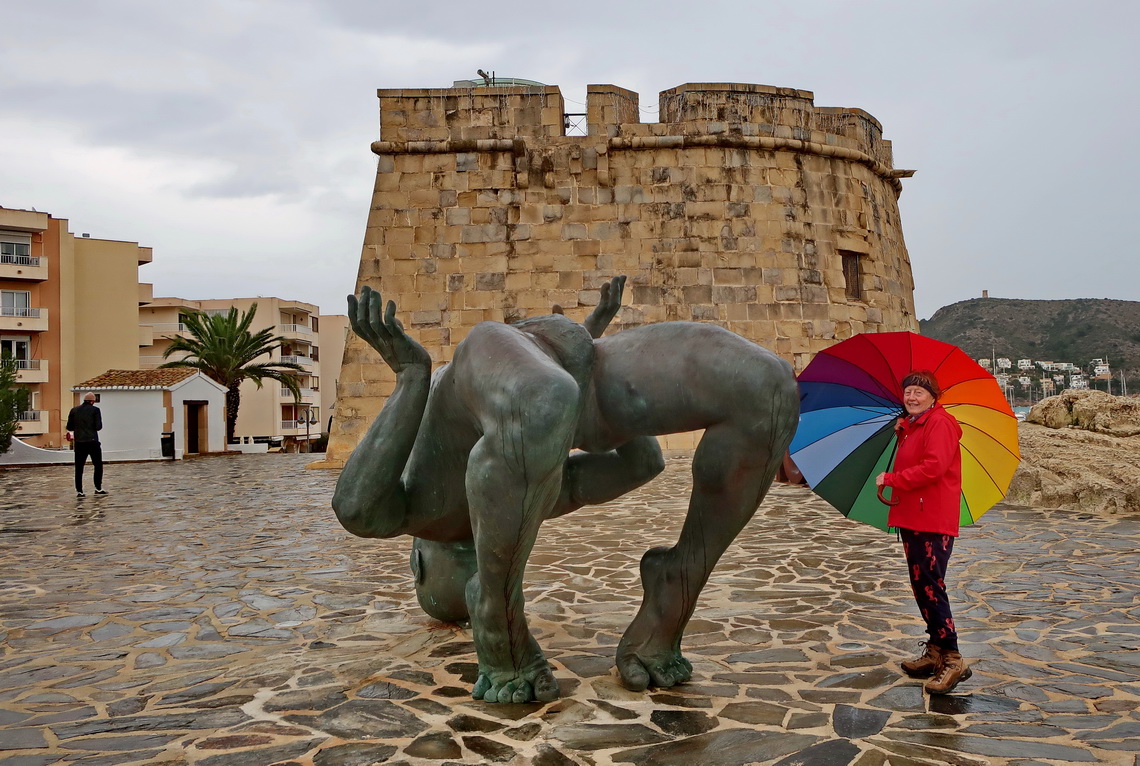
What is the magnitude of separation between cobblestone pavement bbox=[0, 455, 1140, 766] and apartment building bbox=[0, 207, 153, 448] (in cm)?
3093

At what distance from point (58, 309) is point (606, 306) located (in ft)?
120

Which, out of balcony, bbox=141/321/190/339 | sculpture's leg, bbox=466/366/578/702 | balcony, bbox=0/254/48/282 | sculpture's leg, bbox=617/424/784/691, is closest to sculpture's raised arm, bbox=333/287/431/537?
sculpture's leg, bbox=466/366/578/702

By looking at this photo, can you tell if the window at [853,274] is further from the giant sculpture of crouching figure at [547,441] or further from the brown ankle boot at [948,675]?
the giant sculpture of crouching figure at [547,441]

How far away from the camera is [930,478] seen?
2.75 metres

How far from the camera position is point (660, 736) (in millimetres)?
2297

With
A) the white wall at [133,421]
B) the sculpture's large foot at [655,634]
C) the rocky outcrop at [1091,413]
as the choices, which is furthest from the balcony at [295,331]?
the sculpture's large foot at [655,634]

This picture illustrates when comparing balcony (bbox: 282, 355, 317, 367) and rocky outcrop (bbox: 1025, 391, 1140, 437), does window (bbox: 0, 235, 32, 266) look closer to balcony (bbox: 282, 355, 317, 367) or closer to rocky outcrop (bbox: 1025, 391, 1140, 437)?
balcony (bbox: 282, 355, 317, 367)

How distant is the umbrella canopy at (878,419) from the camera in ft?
9.71

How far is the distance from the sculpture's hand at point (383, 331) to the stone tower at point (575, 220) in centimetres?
1094

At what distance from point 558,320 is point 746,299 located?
11768 mm

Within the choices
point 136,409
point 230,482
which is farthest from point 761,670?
point 136,409

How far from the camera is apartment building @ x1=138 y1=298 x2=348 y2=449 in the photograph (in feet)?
143

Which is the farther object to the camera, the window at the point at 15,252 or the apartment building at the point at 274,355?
the apartment building at the point at 274,355

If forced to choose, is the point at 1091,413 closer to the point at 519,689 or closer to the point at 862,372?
the point at 862,372
